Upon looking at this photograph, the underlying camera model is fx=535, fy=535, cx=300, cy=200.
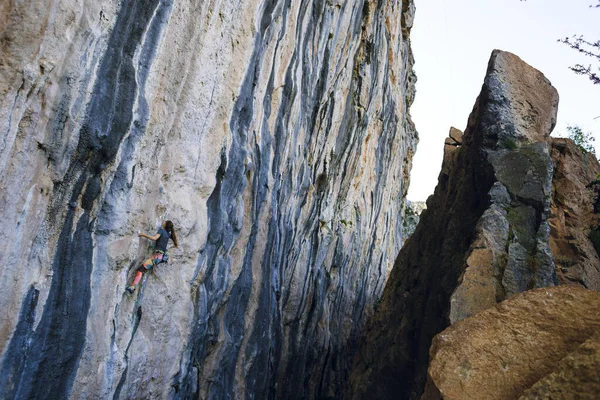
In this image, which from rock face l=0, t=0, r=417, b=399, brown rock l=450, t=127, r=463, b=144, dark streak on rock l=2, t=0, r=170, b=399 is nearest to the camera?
rock face l=0, t=0, r=417, b=399

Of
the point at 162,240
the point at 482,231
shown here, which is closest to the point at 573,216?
the point at 482,231

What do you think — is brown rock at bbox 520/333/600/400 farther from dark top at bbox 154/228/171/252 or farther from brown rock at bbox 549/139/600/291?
brown rock at bbox 549/139/600/291

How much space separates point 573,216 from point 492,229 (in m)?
3.64

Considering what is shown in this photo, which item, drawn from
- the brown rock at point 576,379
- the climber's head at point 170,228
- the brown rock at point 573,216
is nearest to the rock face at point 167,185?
the climber's head at point 170,228

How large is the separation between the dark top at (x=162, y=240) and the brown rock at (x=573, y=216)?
816 cm

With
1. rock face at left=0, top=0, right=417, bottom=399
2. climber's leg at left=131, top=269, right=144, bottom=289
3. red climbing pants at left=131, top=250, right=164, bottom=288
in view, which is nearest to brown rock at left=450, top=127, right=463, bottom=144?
rock face at left=0, top=0, right=417, bottom=399

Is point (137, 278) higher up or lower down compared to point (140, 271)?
lower down

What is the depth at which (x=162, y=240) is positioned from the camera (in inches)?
317

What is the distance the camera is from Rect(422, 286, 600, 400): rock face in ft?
16.9

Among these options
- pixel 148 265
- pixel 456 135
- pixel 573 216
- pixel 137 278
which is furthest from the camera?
pixel 456 135

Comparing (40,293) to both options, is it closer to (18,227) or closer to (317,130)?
(18,227)

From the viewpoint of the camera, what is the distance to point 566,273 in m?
11.3

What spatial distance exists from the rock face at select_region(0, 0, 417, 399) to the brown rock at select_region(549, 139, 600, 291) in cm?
620

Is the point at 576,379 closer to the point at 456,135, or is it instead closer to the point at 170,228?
the point at 170,228
